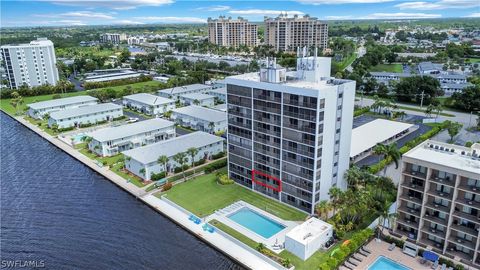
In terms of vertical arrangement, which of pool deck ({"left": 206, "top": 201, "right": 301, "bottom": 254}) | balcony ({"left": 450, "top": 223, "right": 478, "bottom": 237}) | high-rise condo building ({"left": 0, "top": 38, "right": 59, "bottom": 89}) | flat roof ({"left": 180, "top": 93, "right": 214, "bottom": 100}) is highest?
high-rise condo building ({"left": 0, "top": 38, "right": 59, "bottom": 89})

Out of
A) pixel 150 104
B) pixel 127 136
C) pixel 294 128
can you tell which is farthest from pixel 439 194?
pixel 150 104

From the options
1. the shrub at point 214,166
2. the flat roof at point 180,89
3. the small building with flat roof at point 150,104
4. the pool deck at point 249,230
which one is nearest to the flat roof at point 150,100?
the small building with flat roof at point 150,104

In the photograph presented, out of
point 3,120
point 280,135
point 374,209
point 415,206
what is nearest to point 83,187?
point 280,135

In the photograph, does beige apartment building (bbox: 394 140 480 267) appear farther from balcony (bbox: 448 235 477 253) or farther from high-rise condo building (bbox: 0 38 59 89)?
high-rise condo building (bbox: 0 38 59 89)

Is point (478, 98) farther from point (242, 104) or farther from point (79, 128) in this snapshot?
point (79, 128)

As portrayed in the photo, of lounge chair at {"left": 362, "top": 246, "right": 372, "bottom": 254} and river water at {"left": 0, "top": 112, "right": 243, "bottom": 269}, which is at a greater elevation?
A: lounge chair at {"left": 362, "top": 246, "right": 372, "bottom": 254}

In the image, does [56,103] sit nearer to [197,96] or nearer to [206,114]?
[197,96]

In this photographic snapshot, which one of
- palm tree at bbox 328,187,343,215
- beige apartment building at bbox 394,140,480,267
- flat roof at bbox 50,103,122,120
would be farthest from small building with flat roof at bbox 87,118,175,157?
beige apartment building at bbox 394,140,480,267
